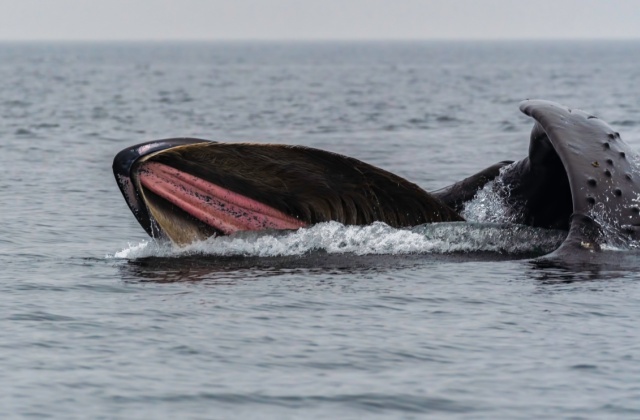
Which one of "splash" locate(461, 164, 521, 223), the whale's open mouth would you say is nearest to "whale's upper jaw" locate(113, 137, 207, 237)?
the whale's open mouth

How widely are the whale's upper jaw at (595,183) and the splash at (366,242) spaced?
2.64 feet

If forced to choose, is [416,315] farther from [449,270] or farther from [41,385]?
[41,385]

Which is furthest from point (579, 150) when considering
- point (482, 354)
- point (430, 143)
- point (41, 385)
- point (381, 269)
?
point (430, 143)

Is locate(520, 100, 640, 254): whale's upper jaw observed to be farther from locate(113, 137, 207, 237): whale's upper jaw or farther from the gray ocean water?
locate(113, 137, 207, 237): whale's upper jaw

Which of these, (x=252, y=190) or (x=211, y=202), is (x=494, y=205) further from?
(x=211, y=202)

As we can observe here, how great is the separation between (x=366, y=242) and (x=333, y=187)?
64 centimetres

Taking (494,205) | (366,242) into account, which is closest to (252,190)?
(366,242)

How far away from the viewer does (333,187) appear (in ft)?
39.2

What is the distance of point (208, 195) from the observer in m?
11.8

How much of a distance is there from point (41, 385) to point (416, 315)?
3.05 meters

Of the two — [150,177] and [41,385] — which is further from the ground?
[150,177]

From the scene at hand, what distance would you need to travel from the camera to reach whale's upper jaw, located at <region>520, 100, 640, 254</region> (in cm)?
1141

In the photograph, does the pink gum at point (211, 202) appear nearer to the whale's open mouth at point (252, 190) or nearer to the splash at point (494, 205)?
the whale's open mouth at point (252, 190)

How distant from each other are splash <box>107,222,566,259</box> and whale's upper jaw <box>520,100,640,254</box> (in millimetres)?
805
